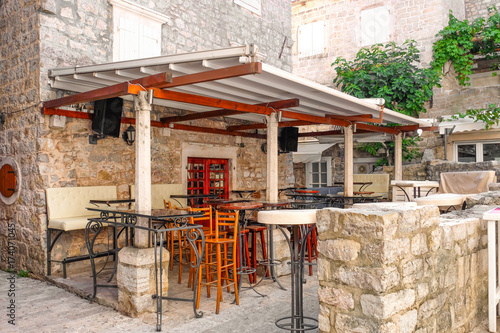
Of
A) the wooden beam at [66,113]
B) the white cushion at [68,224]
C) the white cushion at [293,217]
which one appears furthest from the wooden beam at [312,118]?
the white cushion at [293,217]

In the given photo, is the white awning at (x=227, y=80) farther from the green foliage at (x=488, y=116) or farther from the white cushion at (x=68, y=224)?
the green foliage at (x=488, y=116)

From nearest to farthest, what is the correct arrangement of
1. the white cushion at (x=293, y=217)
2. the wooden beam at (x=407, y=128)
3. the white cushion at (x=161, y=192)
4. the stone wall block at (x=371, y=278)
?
the stone wall block at (x=371, y=278)
the white cushion at (x=293, y=217)
the white cushion at (x=161, y=192)
the wooden beam at (x=407, y=128)

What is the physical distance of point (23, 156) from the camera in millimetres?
6004

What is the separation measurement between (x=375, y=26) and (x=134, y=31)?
893 cm

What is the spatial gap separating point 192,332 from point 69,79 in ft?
12.0

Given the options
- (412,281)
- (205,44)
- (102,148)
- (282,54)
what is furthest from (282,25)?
(412,281)

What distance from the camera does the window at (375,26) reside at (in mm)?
13117

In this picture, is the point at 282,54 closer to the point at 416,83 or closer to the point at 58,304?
the point at 416,83

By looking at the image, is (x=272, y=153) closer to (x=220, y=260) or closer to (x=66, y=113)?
(x=220, y=260)

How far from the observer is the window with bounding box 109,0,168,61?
22.1 feet

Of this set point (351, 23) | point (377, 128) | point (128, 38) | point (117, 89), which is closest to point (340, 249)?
point (117, 89)

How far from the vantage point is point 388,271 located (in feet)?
7.80

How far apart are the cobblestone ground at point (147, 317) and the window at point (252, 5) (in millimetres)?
6516

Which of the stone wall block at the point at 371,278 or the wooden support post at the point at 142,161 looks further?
the wooden support post at the point at 142,161
